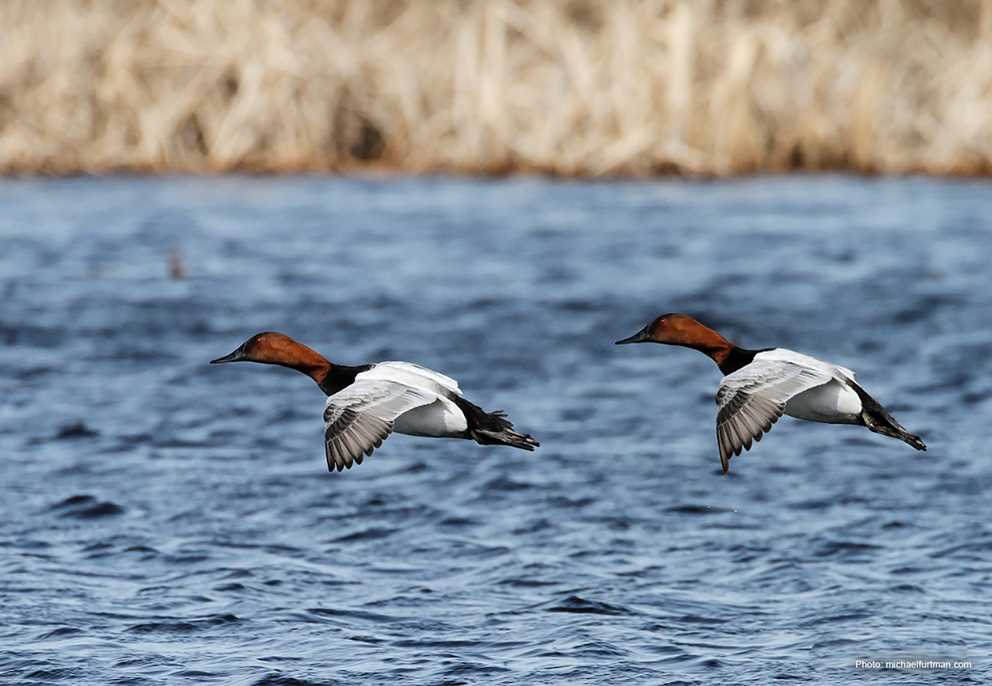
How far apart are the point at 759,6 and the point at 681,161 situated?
18.1 feet

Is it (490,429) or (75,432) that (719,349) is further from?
(75,432)

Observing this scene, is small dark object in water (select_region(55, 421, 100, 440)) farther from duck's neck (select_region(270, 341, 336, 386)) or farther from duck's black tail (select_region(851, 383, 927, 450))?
duck's black tail (select_region(851, 383, 927, 450))

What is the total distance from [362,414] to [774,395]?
4.93ft

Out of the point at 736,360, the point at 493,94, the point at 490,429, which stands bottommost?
the point at 490,429

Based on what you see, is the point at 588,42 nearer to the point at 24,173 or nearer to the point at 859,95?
the point at 859,95

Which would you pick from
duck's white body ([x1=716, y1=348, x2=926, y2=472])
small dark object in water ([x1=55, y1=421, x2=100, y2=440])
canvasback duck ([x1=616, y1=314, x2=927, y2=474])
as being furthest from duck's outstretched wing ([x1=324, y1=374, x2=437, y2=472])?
small dark object in water ([x1=55, y1=421, x2=100, y2=440])

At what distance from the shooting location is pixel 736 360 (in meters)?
7.71

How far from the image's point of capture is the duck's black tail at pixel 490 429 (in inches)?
279

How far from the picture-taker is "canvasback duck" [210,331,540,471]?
6.89 meters

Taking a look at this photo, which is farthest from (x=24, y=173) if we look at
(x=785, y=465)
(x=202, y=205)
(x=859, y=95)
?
(x=785, y=465)

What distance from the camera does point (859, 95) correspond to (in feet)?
76.2

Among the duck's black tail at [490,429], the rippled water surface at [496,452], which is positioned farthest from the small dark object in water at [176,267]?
the duck's black tail at [490,429]

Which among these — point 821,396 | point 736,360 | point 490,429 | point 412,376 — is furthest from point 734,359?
point 412,376

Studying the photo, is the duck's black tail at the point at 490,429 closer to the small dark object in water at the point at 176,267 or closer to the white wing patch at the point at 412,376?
the white wing patch at the point at 412,376
